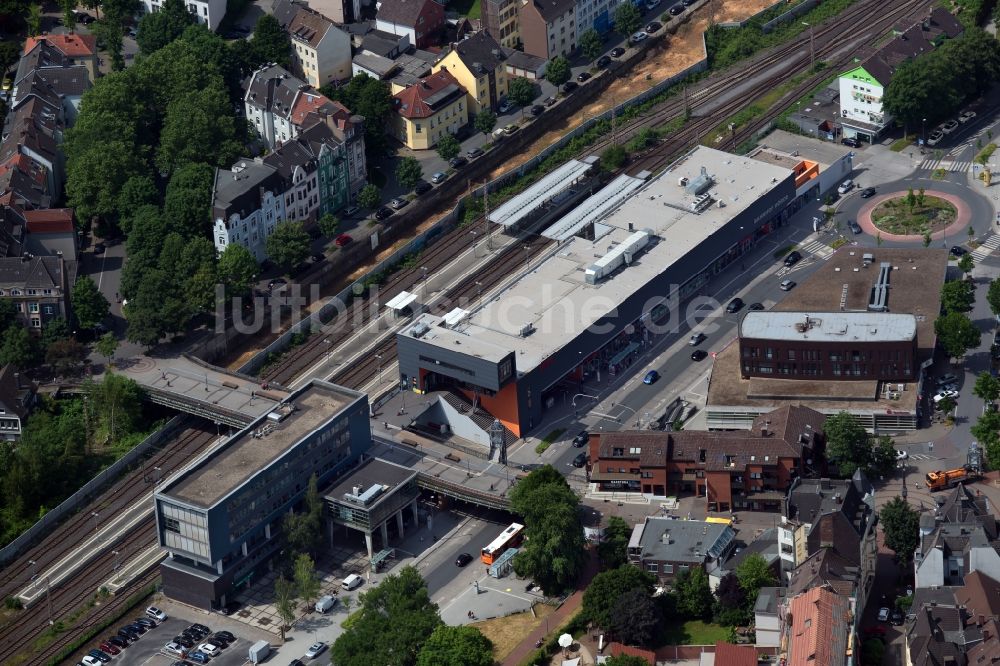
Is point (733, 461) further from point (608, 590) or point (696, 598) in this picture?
point (608, 590)

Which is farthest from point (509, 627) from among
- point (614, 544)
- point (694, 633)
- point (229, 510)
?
point (229, 510)

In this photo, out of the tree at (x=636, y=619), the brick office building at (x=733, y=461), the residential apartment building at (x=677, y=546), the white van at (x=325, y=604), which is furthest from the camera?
the brick office building at (x=733, y=461)

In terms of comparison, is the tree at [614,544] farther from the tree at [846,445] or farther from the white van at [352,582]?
the white van at [352,582]

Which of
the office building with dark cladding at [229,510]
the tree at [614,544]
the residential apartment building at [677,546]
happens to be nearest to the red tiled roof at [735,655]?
the residential apartment building at [677,546]

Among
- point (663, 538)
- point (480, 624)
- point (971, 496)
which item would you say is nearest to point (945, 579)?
point (971, 496)

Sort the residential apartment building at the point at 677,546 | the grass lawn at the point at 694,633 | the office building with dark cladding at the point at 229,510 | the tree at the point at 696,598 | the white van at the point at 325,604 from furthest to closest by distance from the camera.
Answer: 1. the white van at the point at 325,604
2. the office building with dark cladding at the point at 229,510
3. the residential apartment building at the point at 677,546
4. the tree at the point at 696,598
5. the grass lawn at the point at 694,633

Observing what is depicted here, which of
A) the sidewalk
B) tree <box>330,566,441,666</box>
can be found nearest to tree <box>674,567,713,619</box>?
the sidewalk
